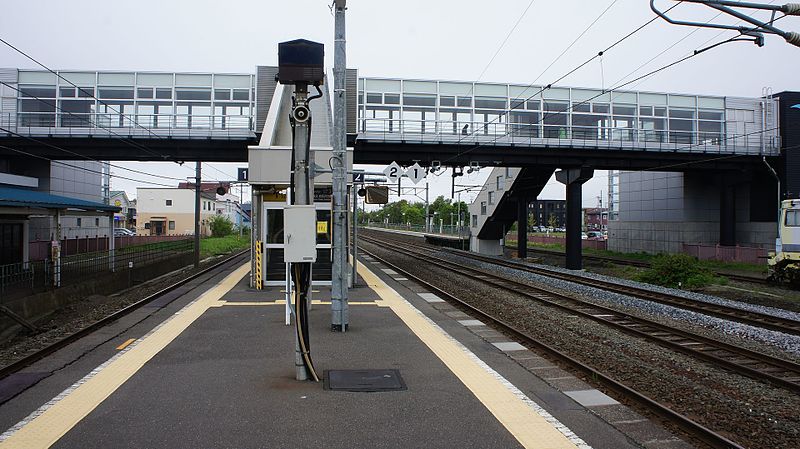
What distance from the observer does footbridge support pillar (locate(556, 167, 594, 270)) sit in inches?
1080

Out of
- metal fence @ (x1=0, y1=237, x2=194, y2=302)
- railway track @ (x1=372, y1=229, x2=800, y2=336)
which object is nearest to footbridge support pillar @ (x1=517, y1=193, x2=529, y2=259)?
railway track @ (x1=372, y1=229, x2=800, y2=336)

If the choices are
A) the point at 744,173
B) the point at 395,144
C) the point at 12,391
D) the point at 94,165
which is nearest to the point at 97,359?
the point at 12,391

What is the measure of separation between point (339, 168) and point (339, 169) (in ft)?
0.09

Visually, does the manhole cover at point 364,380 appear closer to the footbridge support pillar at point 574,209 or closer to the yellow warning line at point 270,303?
the yellow warning line at point 270,303

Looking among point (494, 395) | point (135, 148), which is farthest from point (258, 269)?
point (135, 148)

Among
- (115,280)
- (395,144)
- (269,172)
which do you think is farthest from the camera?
(395,144)

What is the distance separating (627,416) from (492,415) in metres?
1.49

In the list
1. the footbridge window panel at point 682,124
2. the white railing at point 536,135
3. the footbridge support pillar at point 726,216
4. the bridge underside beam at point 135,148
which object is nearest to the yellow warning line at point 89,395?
the bridge underside beam at point 135,148

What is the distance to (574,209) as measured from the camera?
28.5 metres

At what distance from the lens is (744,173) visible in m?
30.4

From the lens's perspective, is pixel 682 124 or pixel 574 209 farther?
pixel 682 124

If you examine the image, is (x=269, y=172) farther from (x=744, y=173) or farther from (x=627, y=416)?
(x=744, y=173)

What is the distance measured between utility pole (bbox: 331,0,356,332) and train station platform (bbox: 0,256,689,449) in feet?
2.30

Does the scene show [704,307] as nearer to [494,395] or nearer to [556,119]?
[494,395]
